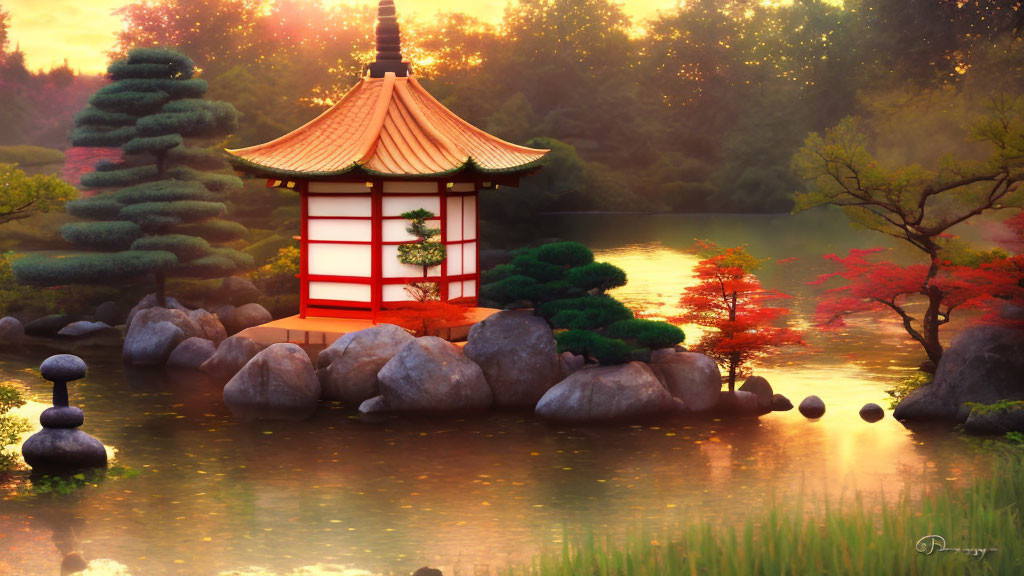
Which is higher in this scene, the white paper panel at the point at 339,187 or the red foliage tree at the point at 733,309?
the white paper panel at the point at 339,187

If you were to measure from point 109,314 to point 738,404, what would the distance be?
527 inches

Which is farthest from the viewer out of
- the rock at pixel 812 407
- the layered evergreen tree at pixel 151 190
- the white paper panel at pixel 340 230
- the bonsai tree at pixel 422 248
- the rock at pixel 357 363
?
the layered evergreen tree at pixel 151 190

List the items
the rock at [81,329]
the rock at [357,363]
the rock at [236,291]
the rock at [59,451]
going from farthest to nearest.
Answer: the rock at [236,291] < the rock at [81,329] < the rock at [357,363] < the rock at [59,451]

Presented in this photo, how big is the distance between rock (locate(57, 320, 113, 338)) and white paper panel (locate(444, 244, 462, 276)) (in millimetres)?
6988

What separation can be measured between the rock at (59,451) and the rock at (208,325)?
7.52 metres

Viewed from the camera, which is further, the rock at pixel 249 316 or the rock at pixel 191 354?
the rock at pixel 249 316

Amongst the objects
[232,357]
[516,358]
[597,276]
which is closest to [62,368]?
[516,358]

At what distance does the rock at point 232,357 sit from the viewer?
652 inches

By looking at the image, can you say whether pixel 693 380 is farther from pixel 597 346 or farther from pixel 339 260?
pixel 339 260

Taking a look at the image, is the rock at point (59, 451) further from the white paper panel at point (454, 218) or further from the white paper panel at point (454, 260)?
the white paper panel at point (454, 218)

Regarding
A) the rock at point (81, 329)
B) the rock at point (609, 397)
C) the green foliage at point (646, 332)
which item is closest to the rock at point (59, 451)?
the rock at point (609, 397)

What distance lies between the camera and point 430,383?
13789mm

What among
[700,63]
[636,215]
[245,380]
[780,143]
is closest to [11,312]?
[245,380]

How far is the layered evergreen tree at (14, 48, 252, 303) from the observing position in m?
21.0
